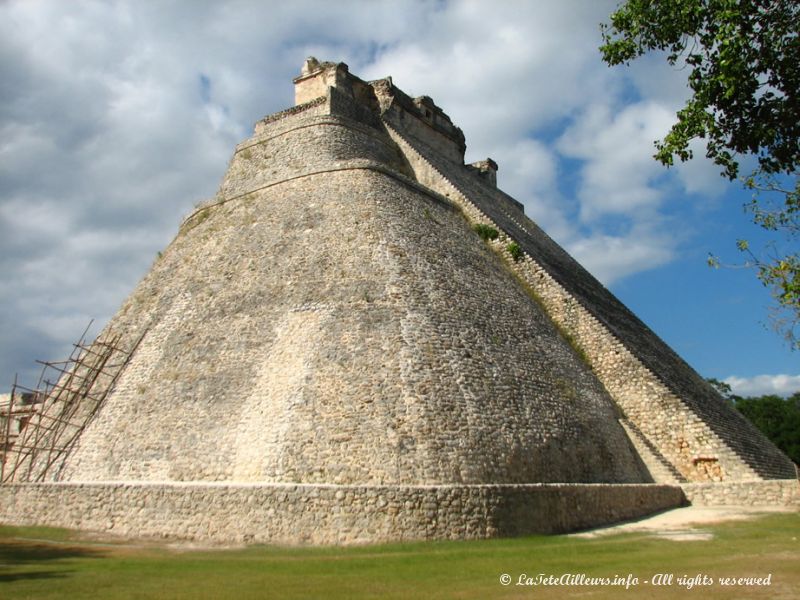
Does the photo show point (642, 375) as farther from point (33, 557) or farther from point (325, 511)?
point (33, 557)

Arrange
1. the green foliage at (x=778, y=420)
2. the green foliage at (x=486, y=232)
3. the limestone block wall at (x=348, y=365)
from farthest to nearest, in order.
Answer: the green foliage at (x=778, y=420)
the green foliage at (x=486, y=232)
the limestone block wall at (x=348, y=365)

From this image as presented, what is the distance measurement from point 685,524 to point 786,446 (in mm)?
35774

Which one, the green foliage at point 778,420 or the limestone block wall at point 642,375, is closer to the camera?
the limestone block wall at point 642,375

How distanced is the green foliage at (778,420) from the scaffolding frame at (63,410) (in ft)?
129

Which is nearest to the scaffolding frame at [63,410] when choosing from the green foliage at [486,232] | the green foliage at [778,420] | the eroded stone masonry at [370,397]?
the eroded stone masonry at [370,397]

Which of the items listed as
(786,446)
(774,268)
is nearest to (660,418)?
(774,268)

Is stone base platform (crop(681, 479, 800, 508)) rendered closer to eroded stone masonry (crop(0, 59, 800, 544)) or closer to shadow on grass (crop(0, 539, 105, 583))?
eroded stone masonry (crop(0, 59, 800, 544))

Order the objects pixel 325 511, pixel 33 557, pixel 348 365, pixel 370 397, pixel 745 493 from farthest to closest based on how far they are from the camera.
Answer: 1. pixel 745 493
2. pixel 348 365
3. pixel 370 397
4. pixel 325 511
5. pixel 33 557

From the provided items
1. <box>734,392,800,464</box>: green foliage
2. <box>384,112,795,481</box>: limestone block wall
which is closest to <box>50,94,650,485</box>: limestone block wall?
<box>384,112,795,481</box>: limestone block wall

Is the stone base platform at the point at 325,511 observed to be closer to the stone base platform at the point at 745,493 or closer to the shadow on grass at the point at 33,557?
the shadow on grass at the point at 33,557

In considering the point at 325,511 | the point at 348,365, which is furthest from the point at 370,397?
the point at 325,511

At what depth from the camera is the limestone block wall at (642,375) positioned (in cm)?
1567

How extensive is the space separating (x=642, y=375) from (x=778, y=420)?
34.0 metres

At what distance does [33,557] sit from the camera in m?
10.5
